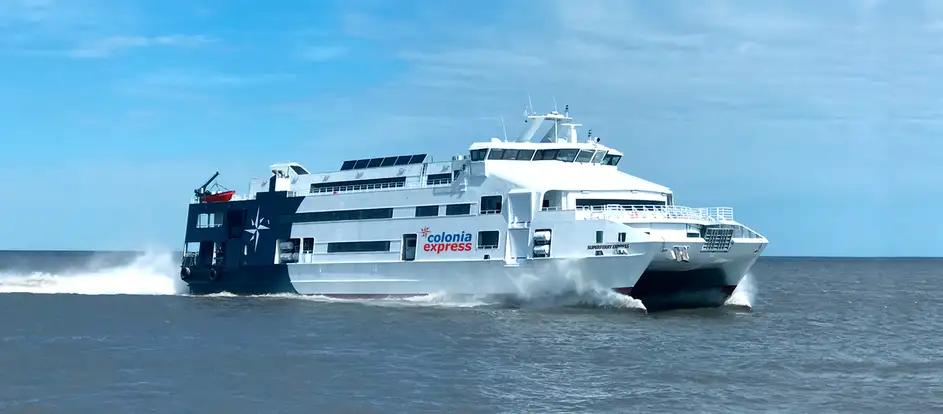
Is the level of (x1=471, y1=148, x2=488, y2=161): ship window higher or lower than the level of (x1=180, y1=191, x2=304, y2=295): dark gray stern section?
higher

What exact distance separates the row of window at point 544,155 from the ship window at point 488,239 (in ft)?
9.18

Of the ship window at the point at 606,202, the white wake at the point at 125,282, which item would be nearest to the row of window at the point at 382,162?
the ship window at the point at 606,202

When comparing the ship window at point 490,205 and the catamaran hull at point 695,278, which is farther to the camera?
the ship window at point 490,205

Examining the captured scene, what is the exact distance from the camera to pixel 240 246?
4062 cm

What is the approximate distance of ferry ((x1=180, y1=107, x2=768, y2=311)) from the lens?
98.4ft

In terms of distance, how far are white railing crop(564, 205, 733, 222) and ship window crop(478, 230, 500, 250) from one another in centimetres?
294

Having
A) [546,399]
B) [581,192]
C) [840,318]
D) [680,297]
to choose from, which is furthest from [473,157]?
[546,399]

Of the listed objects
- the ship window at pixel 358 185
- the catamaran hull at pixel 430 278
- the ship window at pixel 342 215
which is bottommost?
the catamaran hull at pixel 430 278

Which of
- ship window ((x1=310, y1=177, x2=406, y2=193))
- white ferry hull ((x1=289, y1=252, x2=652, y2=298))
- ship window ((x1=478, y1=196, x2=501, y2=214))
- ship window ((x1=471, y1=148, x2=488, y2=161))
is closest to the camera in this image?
white ferry hull ((x1=289, y1=252, x2=652, y2=298))

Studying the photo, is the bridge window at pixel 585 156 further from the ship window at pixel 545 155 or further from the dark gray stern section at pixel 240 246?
the dark gray stern section at pixel 240 246

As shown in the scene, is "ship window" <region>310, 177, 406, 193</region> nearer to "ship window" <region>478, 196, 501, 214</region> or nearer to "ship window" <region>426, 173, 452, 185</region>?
"ship window" <region>426, 173, 452, 185</region>

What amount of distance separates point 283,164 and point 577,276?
1575 centimetres

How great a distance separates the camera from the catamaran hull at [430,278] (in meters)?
29.9

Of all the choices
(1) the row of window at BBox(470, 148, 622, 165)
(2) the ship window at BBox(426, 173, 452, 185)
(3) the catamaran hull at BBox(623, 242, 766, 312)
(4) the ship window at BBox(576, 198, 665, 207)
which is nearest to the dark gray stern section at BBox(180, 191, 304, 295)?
(2) the ship window at BBox(426, 173, 452, 185)
